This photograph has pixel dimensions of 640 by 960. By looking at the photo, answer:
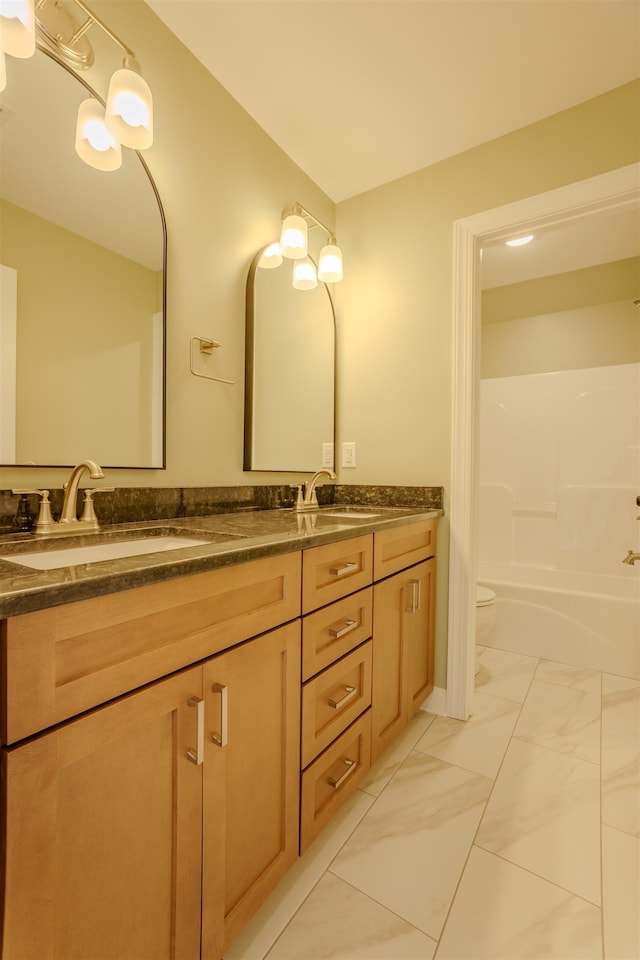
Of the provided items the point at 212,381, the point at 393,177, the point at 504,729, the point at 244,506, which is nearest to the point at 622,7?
the point at 393,177

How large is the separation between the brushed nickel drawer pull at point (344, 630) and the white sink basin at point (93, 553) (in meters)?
0.41

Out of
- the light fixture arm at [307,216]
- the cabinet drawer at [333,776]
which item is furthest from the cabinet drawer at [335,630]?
the light fixture arm at [307,216]

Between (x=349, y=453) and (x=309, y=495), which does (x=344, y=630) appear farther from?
(x=349, y=453)

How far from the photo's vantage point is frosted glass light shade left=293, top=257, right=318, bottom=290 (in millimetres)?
1866

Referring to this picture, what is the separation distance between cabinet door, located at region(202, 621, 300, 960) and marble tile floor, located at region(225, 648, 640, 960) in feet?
0.54

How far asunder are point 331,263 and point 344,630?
1.55 metres

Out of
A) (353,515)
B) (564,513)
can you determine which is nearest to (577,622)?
(564,513)

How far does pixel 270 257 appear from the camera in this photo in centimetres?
172

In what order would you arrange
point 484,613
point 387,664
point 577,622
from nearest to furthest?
point 387,664 → point 484,613 → point 577,622

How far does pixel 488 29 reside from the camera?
4.43ft

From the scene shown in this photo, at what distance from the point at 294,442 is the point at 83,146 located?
1163mm

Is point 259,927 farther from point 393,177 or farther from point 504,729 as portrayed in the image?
point 393,177

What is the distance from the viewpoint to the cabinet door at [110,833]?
0.51 m

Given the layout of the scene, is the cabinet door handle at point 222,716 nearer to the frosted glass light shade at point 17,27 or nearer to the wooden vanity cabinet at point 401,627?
the wooden vanity cabinet at point 401,627
